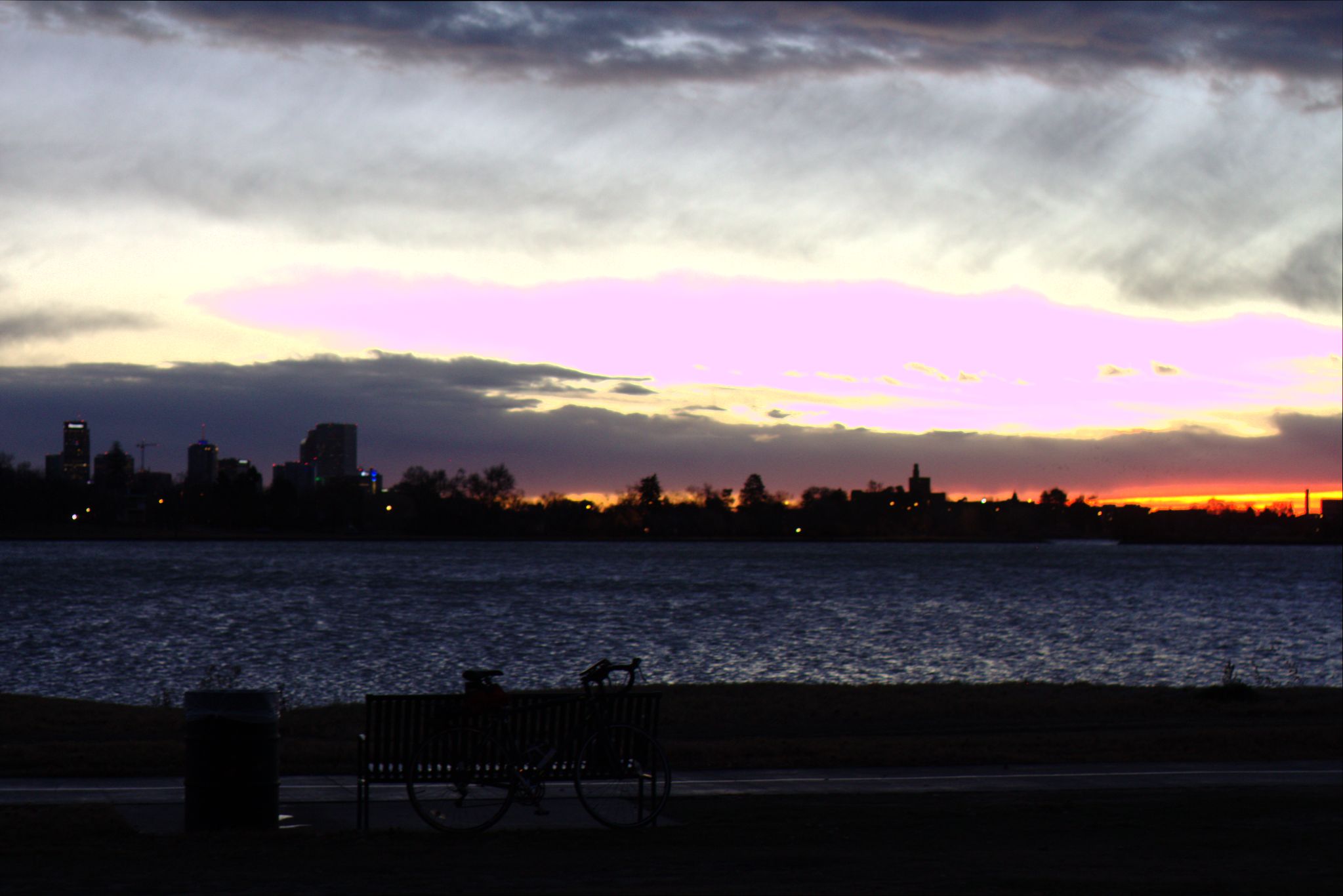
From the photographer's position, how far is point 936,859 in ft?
35.5

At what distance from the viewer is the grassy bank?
667 inches

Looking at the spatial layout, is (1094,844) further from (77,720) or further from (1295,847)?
(77,720)

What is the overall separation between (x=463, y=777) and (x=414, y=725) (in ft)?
2.12

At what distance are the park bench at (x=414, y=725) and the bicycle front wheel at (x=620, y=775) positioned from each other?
189 mm

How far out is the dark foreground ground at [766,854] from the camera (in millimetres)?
9586

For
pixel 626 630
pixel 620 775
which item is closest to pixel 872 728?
pixel 620 775

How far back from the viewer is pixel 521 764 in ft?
40.1

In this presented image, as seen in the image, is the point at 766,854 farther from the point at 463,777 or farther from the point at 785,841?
the point at 463,777

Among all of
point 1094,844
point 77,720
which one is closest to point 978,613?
point 77,720

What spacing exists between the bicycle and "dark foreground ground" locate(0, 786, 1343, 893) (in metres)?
0.39

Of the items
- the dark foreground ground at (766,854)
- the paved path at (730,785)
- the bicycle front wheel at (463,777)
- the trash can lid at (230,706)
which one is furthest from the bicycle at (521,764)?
the trash can lid at (230,706)

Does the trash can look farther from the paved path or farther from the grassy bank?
the grassy bank

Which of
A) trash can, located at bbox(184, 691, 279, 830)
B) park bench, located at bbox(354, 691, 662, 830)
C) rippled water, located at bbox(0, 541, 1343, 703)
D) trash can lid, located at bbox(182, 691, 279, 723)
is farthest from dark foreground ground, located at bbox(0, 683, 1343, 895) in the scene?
rippled water, located at bbox(0, 541, 1343, 703)

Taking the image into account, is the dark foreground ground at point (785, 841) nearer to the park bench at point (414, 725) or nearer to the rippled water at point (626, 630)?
the park bench at point (414, 725)
